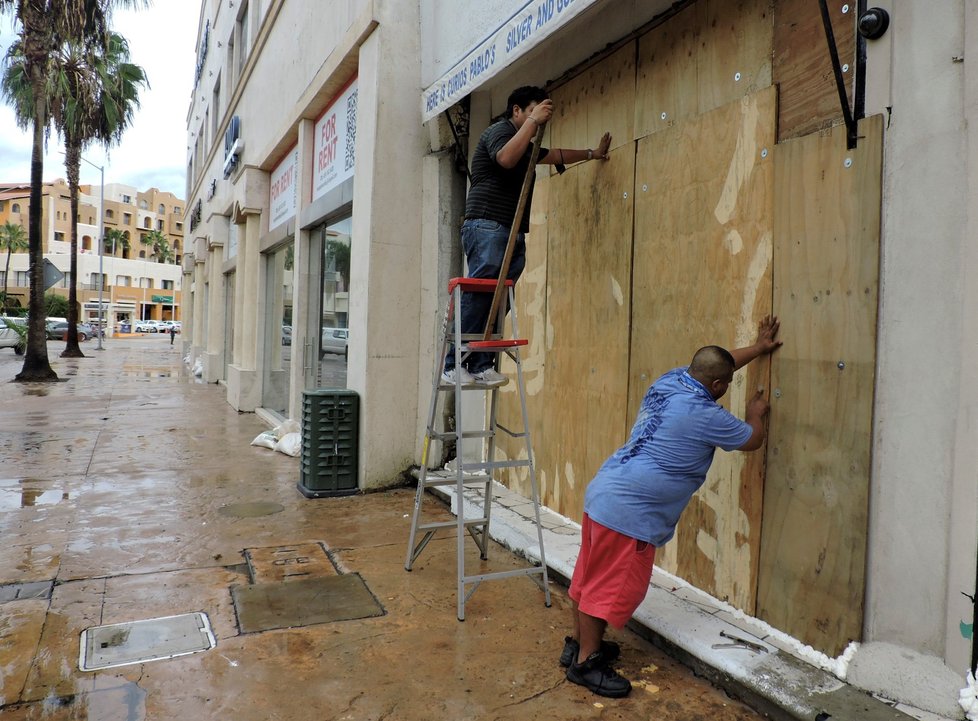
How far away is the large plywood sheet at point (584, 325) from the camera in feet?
14.6

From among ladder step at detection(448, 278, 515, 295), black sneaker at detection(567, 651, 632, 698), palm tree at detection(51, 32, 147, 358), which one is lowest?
black sneaker at detection(567, 651, 632, 698)

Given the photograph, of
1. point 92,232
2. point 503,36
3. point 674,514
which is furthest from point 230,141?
point 92,232

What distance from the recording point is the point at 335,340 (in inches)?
349

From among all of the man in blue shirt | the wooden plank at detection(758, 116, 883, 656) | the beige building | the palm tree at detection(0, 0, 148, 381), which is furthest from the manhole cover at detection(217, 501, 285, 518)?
the beige building

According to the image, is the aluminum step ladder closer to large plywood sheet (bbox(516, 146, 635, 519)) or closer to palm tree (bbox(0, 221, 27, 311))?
large plywood sheet (bbox(516, 146, 635, 519))

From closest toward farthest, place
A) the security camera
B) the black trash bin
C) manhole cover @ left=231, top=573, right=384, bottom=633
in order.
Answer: the security camera → manhole cover @ left=231, top=573, right=384, bottom=633 → the black trash bin

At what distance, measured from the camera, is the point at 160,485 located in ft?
22.2

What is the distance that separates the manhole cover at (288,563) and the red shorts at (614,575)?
77.2 inches

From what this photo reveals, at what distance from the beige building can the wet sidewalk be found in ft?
227

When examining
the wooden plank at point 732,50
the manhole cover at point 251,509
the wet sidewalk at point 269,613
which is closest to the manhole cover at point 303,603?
the wet sidewalk at point 269,613

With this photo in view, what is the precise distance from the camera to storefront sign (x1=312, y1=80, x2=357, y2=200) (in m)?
7.94

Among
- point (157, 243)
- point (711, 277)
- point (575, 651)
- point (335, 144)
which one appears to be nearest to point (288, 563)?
point (575, 651)

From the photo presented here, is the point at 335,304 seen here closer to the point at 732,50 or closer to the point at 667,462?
the point at 732,50

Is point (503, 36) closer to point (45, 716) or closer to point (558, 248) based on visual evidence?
point (558, 248)
